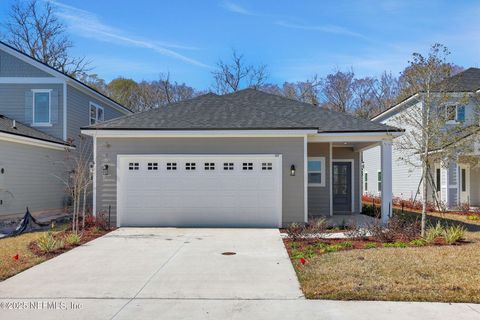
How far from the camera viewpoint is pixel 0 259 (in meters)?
8.52

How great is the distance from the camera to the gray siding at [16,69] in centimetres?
1777

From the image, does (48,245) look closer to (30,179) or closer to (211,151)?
(211,151)

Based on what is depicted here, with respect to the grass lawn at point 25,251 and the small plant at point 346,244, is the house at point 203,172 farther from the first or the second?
the small plant at point 346,244

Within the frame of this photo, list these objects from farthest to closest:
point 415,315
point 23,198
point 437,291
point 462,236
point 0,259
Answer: point 23,198, point 462,236, point 0,259, point 437,291, point 415,315

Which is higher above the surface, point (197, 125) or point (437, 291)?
point (197, 125)

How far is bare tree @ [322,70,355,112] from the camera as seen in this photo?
41656 millimetres

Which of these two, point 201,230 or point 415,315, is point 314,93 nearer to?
point 201,230

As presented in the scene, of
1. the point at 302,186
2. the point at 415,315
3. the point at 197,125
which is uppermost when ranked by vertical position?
the point at 197,125

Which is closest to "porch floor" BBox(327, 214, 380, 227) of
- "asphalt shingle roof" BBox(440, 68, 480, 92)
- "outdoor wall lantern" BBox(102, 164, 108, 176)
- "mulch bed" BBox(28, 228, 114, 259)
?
"mulch bed" BBox(28, 228, 114, 259)

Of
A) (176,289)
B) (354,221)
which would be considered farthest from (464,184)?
(176,289)

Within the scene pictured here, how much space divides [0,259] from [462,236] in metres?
10.5

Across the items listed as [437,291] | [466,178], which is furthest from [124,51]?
[437,291]

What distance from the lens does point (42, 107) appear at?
17766 mm

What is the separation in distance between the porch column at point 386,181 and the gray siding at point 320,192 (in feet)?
8.32
